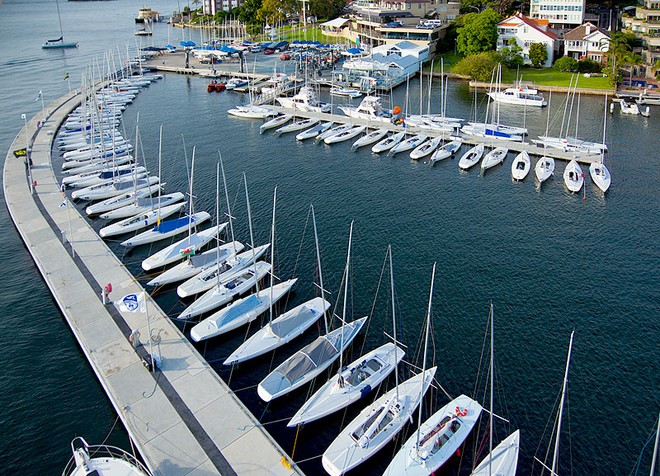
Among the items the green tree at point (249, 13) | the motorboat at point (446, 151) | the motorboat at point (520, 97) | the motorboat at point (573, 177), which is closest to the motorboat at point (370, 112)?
the motorboat at point (446, 151)

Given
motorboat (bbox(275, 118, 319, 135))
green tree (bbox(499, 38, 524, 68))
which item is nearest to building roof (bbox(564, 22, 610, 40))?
green tree (bbox(499, 38, 524, 68))

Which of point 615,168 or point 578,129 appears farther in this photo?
point 578,129

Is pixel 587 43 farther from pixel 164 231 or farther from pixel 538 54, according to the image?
pixel 164 231

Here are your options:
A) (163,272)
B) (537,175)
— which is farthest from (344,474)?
(537,175)

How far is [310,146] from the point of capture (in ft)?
301

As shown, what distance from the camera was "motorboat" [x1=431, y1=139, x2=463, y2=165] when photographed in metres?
82.6

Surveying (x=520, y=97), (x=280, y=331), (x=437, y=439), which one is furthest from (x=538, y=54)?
(x=437, y=439)

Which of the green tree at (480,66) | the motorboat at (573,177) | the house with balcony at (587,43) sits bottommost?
the motorboat at (573,177)

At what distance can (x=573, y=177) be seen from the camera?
7356 cm

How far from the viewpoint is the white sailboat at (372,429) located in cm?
3444

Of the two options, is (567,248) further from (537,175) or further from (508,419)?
(508,419)

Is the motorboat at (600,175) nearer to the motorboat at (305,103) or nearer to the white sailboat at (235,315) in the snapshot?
the white sailboat at (235,315)

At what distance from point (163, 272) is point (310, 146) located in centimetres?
4195

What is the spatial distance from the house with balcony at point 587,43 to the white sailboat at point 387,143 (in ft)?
196
